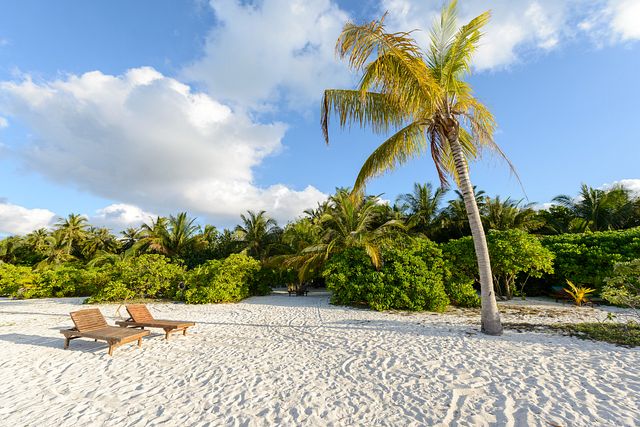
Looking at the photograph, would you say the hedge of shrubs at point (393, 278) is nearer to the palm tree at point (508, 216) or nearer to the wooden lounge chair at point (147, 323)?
the wooden lounge chair at point (147, 323)

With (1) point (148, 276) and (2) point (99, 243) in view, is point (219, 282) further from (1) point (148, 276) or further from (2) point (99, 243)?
(2) point (99, 243)

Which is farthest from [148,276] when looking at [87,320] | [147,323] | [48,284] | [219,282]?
[87,320]

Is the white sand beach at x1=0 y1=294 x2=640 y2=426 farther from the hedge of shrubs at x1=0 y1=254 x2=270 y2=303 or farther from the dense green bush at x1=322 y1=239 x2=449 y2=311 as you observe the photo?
the hedge of shrubs at x1=0 y1=254 x2=270 y2=303

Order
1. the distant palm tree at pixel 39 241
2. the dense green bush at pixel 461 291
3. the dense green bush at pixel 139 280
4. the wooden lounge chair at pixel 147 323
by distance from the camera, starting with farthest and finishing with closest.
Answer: the distant palm tree at pixel 39 241 < the dense green bush at pixel 139 280 < the dense green bush at pixel 461 291 < the wooden lounge chair at pixel 147 323

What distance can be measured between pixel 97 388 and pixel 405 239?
10.6 meters

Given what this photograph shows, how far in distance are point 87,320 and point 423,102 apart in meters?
8.76

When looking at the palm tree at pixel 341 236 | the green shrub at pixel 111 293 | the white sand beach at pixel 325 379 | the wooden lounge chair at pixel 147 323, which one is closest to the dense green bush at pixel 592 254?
the palm tree at pixel 341 236

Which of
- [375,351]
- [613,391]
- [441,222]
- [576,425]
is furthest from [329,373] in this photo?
[441,222]

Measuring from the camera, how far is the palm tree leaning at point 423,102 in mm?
6004

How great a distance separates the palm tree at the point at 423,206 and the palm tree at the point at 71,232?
30.1 meters

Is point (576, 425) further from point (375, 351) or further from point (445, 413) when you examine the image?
point (375, 351)

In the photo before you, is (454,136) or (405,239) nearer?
(454,136)

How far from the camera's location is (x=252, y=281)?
15.6 meters

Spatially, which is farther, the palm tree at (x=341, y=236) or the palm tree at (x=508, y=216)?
the palm tree at (x=508, y=216)
